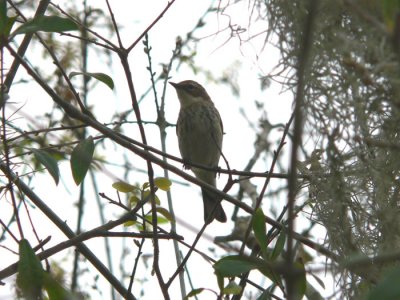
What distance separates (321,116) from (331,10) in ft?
1.05

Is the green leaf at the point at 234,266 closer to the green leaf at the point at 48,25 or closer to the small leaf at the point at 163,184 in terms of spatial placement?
the small leaf at the point at 163,184

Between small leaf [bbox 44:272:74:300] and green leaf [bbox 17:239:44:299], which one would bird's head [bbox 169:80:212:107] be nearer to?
green leaf [bbox 17:239:44:299]

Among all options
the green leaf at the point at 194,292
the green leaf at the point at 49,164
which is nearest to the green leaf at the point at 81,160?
the green leaf at the point at 49,164

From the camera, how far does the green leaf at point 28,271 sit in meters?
2.07

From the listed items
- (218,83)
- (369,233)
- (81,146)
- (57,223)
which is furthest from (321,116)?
(218,83)

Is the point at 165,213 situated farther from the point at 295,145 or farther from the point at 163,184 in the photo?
the point at 295,145

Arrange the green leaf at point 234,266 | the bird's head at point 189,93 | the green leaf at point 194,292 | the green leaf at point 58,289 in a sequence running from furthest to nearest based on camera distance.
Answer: the bird's head at point 189,93 < the green leaf at point 194,292 < the green leaf at point 234,266 < the green leaf at point 58,289

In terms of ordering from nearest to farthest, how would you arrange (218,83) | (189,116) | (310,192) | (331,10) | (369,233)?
(331,10) < (369,233) < (310,192) < (189,116) < (218,83)

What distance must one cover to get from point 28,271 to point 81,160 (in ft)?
2.03

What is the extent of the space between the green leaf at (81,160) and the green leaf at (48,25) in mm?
430

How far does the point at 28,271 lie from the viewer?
2.14 meters

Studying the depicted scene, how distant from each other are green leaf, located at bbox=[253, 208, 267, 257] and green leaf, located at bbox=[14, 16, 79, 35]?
32.9 inches

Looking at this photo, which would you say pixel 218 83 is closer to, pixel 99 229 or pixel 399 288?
pixel 99 229

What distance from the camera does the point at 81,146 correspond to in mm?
2723
